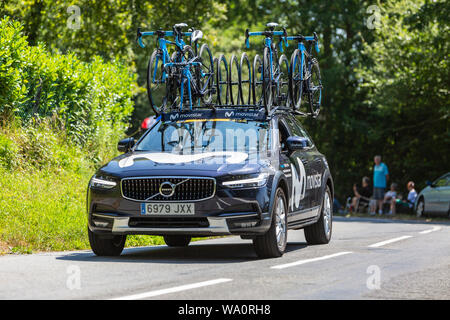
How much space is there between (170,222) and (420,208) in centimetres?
1934

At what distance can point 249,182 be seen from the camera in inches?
409

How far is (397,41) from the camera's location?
3469cm

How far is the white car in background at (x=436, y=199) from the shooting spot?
26.7 meters

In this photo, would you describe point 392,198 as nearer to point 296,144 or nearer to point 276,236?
point 296,144

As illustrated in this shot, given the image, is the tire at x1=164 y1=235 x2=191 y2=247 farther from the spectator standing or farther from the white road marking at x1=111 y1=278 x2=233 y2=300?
the spectator standing

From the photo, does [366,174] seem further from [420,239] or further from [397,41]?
[420,239]

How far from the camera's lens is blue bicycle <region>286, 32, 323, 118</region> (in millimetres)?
14328

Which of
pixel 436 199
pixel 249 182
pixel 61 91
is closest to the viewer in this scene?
pixel 249 182

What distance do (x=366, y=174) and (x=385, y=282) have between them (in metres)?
33.2

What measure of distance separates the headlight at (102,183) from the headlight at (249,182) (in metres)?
1.26

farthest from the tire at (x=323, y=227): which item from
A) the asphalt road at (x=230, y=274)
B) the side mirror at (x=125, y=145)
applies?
the side mirror at (x=125, y=145)

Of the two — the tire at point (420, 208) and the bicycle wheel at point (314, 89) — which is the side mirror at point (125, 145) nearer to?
the bicycle wheel at point (314, 89)

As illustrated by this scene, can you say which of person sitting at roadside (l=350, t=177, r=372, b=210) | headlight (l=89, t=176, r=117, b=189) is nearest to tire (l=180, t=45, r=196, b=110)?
headlight (l=89, t=176, r=117, b=189)

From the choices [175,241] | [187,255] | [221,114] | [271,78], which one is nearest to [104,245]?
[187,255]
